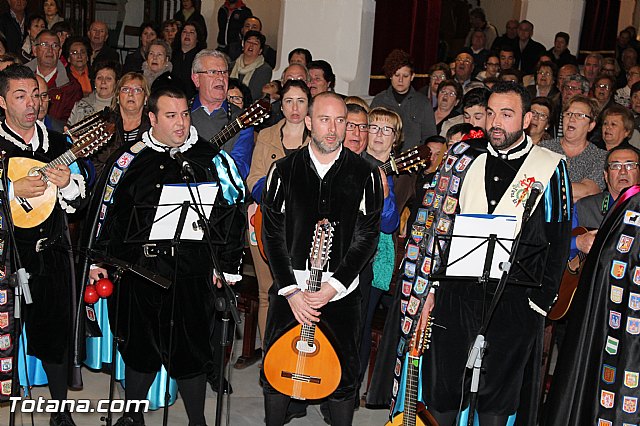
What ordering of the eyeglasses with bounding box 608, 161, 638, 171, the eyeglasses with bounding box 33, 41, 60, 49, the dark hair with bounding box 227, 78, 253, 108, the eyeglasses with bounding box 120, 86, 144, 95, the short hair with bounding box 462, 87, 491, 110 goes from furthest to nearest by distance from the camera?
the eyeglasses with bounding box 33, 41, 60, 49 → the dark hair with bounding box 227, 78, 253, 108 → the short hair with bounding box 462, 87, 491, 110 → the eyeglasses with bounding box 120, 86, 144, 95 → the eyeglasses with bounding box 608, 161, 638, 171

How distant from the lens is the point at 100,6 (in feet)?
57.3

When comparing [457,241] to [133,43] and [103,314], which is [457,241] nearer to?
[103,314]

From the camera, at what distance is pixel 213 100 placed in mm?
6848

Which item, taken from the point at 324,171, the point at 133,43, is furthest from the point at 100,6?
the point at 324,171

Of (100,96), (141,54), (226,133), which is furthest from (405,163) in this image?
(141,54)

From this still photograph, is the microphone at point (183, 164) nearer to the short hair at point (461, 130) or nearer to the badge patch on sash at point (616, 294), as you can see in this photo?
the badge patch on sash at point (616, 294)

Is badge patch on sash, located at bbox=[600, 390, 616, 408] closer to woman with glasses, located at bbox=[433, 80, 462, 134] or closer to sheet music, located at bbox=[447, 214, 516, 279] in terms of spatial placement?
sheet music, located at bbox=[447, 214, 516, 279]

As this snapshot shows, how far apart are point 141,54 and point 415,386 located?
7.92 metres

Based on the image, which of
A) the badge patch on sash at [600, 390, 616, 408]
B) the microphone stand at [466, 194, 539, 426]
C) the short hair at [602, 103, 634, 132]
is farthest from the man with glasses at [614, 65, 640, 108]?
the microphone stand at [466, 194, 539, 426]

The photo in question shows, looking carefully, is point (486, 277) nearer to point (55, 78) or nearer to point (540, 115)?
point (540, 115)

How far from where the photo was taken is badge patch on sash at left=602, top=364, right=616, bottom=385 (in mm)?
5020

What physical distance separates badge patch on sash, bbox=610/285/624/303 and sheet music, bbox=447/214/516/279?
654 millimetres

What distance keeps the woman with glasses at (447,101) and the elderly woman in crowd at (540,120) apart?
1.42m

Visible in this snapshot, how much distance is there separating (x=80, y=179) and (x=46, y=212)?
0.29 metres
